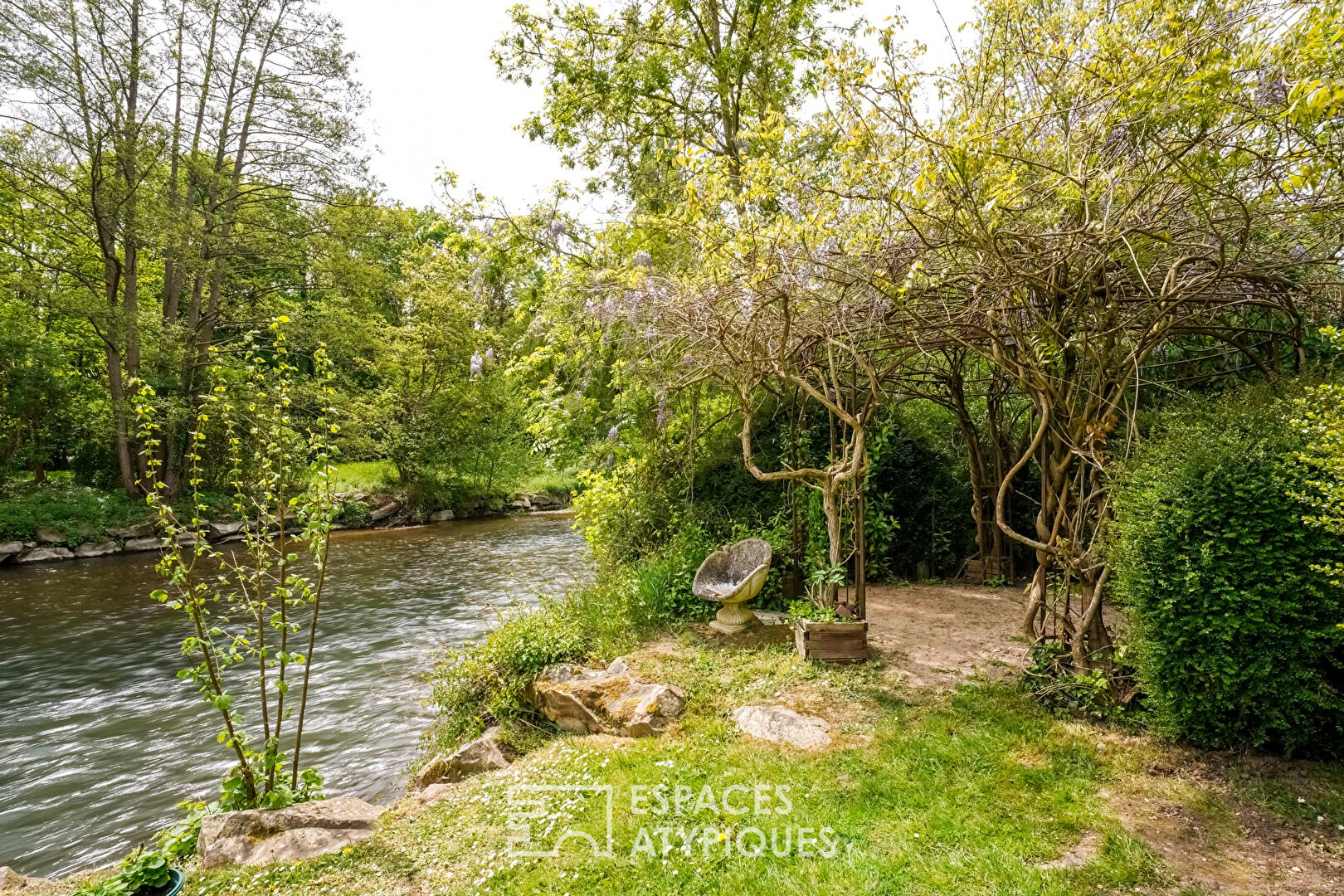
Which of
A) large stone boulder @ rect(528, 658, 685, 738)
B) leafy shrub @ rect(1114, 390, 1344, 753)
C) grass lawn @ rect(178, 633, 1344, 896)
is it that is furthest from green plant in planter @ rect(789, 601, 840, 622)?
leafy shrub @ rect(1114, 390, 1344, 753)

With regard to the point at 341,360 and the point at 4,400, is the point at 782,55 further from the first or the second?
the point at 4,400

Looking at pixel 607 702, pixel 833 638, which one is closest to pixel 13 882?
pixel 607 702

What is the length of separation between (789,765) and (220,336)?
63.3 ft

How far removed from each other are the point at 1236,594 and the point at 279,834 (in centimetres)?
490

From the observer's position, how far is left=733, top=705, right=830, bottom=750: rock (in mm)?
3848

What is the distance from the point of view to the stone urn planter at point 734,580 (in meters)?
5.84

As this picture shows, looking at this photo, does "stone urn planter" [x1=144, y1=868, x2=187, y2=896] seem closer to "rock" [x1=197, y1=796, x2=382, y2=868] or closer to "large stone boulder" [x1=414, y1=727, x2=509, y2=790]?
"rock" [x1=197, y1=796, x2=382, y2=868]

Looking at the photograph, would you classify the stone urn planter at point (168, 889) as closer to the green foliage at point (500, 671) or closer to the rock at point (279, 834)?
the rock at point (279, 834)

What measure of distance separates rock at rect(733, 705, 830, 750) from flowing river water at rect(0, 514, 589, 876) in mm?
2592

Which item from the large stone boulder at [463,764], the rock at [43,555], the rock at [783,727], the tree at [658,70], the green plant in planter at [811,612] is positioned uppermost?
the tree at [658,70]

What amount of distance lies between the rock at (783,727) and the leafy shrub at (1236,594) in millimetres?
1792

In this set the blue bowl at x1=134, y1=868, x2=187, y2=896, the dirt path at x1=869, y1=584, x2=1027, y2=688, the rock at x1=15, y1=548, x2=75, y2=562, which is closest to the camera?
the blue bowl at x1=134, y1=868, x2=187, y2=896

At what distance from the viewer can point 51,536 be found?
12.7 metres

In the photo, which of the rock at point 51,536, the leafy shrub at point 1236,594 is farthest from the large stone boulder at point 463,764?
the rock at point 51,536
